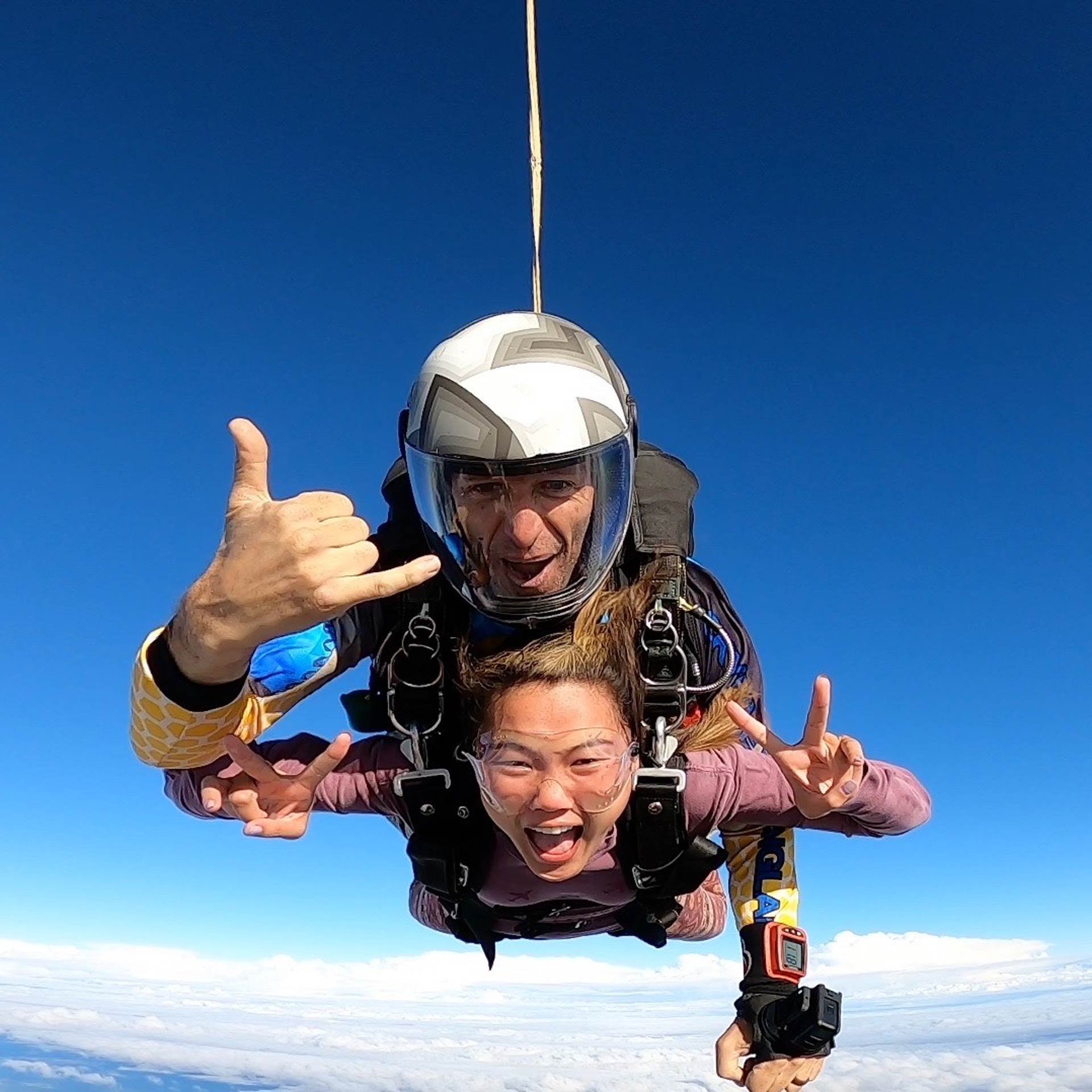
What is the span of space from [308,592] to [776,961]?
4.72 feet

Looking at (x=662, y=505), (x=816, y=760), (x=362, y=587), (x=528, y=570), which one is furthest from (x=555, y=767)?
(x=362, y=587)

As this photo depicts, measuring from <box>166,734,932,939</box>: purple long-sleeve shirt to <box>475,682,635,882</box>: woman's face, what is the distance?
0.14 meters

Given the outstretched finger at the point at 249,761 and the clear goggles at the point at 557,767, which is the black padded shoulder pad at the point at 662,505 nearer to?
the clear goggles at the point at 557,767

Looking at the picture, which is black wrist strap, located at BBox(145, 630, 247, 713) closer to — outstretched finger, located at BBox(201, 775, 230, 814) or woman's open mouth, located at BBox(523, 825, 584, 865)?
outstretched finger, located at BBox(201, 775, 230, 814)

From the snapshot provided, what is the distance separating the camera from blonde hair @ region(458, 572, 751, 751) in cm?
216

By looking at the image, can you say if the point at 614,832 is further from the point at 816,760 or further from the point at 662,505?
the point at 662,505

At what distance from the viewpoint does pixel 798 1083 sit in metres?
2.22

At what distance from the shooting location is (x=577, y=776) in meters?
2.14

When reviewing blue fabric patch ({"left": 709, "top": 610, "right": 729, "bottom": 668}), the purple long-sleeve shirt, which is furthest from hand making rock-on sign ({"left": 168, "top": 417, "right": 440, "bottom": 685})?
blue fabric patch ({"left": 709, "top": 610, "right": 729, "bottom": 668})

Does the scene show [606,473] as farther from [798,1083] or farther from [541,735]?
[798,1083]

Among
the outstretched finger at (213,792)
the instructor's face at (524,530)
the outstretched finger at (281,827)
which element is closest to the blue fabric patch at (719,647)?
the instructor's face at (524,530)

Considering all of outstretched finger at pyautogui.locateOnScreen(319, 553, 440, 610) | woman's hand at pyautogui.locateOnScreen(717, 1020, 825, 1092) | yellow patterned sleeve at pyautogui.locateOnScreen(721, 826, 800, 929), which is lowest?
woman's hand at pyautogui.locateOnScreen(717, 1020, 825, 1092)

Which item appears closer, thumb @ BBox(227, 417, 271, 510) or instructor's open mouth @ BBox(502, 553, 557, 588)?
thumb @ BBox(227, 417, 271, 510)

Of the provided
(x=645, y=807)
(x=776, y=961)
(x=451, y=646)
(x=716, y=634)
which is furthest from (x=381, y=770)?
(x=776, y=961)
